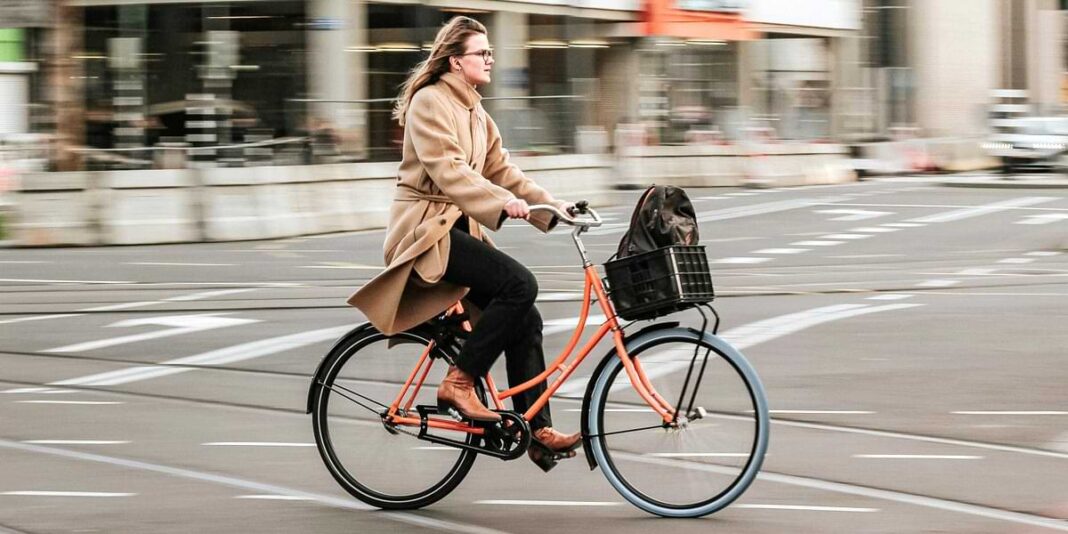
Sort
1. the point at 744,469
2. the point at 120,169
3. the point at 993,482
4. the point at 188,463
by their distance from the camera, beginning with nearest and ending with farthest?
1. the point at 744,469
2. the point at 993,482
3. the point at 188,463
4. the point at 120,169

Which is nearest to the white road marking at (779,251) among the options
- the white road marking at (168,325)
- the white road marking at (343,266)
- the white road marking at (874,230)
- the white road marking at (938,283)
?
the white road marking at (874,230)

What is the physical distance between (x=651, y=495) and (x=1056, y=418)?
2889mm

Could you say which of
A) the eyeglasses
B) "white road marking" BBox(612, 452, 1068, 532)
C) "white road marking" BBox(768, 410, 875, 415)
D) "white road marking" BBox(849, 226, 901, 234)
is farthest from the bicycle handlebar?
"white road marking" BBox(849, 226, 901, 234)

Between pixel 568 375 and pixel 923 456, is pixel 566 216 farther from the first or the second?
pixel 923 456

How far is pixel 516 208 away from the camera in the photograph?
229 inches

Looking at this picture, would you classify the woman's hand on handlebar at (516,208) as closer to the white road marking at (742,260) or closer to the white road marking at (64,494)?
the white road marking at (64,494)

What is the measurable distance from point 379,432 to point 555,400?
2.51 meters

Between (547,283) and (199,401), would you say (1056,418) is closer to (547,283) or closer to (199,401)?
(199,401)

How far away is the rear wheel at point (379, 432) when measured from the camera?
20.6 feet

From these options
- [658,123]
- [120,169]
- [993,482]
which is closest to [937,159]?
[658,123]

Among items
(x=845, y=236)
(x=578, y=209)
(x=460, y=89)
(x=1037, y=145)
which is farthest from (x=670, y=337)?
(x=1037, y=145)

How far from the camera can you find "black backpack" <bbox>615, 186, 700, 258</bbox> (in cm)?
568

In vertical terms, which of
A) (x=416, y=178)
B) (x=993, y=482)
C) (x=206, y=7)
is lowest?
(x=993, y=482)

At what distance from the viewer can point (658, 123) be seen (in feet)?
129
